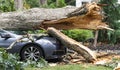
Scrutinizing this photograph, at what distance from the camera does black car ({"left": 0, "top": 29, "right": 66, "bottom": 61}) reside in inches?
528

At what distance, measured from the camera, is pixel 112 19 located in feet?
65.5

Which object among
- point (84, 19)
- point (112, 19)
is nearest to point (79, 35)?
point (112, 19)

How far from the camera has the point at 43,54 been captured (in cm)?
1350

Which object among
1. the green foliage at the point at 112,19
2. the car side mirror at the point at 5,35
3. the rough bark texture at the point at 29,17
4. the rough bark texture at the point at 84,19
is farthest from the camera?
the green foliage at the point at 112,19

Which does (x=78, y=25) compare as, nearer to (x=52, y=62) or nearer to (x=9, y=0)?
(x=52, y=62)

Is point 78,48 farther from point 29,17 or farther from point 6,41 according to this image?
point 6,41

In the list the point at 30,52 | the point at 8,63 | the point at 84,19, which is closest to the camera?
the point at 8,63

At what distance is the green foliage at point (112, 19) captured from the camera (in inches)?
776

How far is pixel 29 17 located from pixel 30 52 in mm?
1214

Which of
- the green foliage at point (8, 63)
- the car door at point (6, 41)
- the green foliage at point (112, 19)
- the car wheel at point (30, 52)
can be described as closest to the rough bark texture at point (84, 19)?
the car wheel at point (30, 52)

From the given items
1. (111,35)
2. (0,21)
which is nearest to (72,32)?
(111,35)

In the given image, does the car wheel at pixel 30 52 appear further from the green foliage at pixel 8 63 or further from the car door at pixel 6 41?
the green foliage at pixel 8 63

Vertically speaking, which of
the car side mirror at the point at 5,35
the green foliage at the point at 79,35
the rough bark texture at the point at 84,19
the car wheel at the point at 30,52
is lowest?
the green foliage at the point at 79,35

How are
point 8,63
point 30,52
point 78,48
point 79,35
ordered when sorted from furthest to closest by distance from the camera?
1. point 79,35
2. point 30,52
3. point 78,48
4. point 8,63
